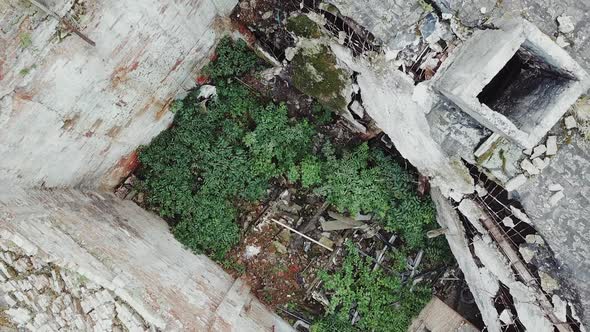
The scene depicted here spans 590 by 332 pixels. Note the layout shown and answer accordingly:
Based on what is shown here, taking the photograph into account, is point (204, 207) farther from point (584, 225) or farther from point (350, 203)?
point (584, 225)

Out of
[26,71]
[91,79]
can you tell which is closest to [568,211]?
[91,79]

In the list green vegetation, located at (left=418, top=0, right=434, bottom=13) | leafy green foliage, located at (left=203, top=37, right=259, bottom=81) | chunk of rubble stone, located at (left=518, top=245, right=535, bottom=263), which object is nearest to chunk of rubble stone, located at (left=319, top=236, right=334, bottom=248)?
leafy green foliage, located at (left=203, top=37, right=259, bottom=81)

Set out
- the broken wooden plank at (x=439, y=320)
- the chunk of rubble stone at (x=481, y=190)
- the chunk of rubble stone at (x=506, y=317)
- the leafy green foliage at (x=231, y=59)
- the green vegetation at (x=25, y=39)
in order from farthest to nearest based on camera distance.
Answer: the broken wooden plank at (x=439, y=320)
the leafy green foliage at (x=231, y=59)
the chunk of rubble stone at (x=506, y=317)
the chunk of rubble stone at (x=481, y=190)
the green vegetation at (x=25, y=39)

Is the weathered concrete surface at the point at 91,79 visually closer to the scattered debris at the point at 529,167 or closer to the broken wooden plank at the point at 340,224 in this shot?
the broken wooden plank at the point at 340,224

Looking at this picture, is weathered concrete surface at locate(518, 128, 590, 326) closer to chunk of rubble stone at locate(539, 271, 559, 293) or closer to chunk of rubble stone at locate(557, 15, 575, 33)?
chunk of rubble stone at locate(539, 271, 559, 293)

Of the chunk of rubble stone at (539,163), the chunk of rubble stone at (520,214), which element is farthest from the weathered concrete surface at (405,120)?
the chunk of rubble stone at (539,163)

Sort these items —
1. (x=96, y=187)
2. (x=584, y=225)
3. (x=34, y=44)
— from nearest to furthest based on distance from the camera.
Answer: (x=34, y=44) → (x=584, y=225) → (x=96, y=187)

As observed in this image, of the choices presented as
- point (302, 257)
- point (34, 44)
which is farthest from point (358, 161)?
point (34, 44)
